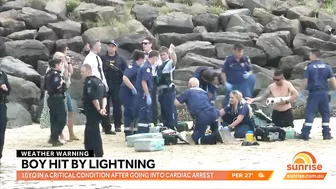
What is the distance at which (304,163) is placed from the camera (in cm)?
967

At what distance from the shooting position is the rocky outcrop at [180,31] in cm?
2208

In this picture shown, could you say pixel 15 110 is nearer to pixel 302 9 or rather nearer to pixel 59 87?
pixel 59 87

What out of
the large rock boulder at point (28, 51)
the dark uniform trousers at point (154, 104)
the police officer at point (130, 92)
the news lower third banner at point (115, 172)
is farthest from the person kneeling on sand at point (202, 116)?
the large rock boulder at point (28, 51)

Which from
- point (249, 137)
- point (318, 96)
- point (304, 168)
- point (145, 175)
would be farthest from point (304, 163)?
point (318, 96)

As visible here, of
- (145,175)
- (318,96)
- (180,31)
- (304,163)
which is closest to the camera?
(145,175)

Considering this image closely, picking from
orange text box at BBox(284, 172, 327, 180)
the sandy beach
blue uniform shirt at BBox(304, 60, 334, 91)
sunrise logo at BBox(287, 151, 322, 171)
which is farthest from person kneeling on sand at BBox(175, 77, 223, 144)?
orange text box at BBox(284, 172, 327, 180)

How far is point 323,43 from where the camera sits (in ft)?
82.8

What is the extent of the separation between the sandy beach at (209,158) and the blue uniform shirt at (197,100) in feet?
2.33

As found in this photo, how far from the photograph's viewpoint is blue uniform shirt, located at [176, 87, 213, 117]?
12.2 metres

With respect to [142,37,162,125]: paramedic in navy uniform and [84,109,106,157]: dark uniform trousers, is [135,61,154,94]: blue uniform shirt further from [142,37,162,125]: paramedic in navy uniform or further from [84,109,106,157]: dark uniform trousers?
[84,109,106,157]: dark uniform trousers

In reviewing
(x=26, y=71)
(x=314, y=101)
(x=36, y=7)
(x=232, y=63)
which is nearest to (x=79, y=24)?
(x=36, y=7)

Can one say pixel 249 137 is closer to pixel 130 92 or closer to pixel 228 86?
pixel 228 86

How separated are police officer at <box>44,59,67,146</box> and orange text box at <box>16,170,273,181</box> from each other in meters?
3.11

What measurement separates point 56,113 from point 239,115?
3.26 metres
